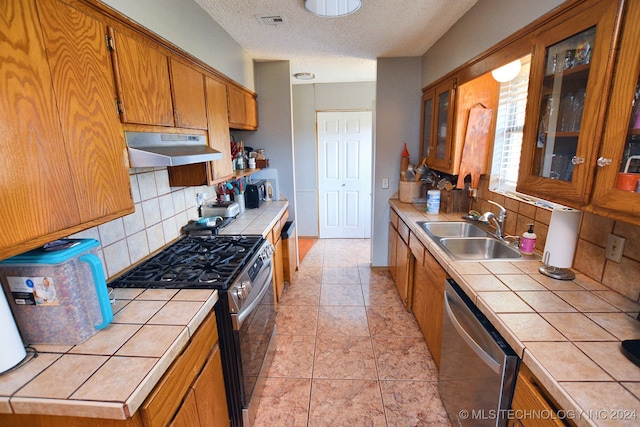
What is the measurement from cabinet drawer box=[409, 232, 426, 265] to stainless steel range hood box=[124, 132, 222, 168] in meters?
1.60

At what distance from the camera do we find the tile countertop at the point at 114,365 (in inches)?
31.5

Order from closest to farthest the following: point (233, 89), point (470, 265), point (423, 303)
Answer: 1. point (470, 265)
2. point (423, 303)
3. point (233, 89)

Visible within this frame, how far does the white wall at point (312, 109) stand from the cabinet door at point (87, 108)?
11.7ft

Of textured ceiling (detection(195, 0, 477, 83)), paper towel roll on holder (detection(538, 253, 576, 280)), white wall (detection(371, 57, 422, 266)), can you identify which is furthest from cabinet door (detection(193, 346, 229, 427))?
white wall (detection(371, 57, 422, 266))

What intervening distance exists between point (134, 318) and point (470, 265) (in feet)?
5.27

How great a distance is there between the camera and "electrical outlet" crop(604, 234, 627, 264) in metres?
1.24

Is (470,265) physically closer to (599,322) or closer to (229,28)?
(599,322)

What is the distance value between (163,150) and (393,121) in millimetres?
2546

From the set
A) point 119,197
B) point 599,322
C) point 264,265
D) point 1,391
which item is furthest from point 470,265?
point 1,391

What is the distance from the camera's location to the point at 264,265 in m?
1.91

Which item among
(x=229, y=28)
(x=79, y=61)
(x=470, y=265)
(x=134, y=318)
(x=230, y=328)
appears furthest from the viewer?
(x=229, y=28)

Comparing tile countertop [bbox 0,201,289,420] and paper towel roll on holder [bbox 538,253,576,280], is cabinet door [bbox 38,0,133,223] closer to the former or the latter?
tile countertop [bbox 0,201,289,420]

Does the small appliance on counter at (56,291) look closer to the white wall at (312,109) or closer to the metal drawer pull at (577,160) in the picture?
the metal drawer pull at (577,160)

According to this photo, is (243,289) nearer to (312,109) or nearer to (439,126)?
(439,126)
